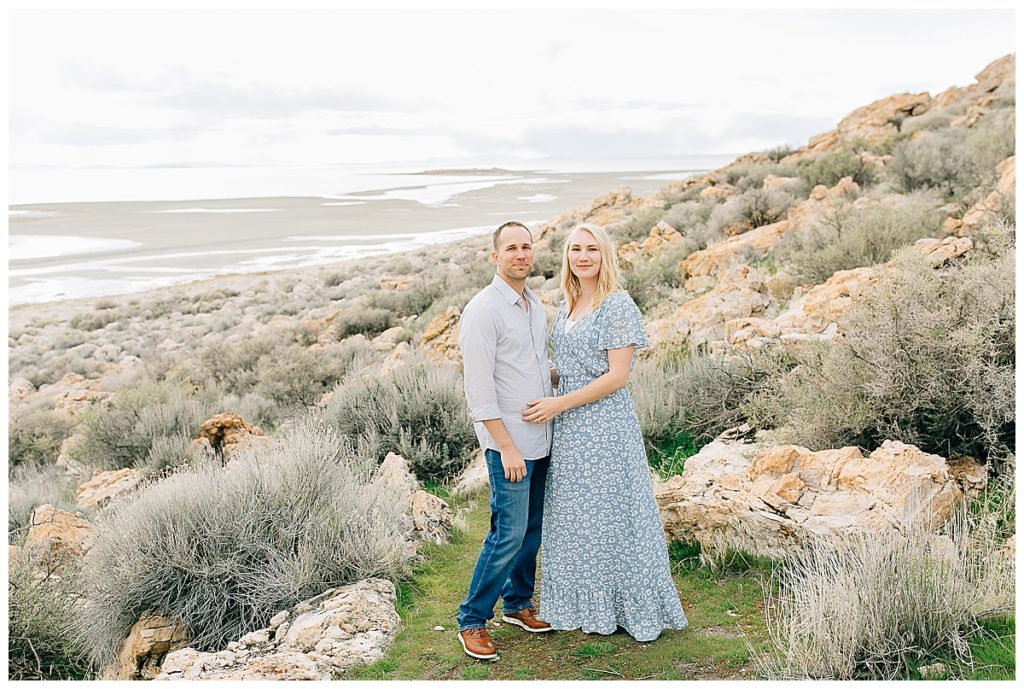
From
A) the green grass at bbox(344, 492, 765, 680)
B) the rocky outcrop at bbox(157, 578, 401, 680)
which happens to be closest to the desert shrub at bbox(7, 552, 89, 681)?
the rocky outcrop at bbox(157, 578, 401, 680)

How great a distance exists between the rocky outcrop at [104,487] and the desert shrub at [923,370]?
592 centimetres

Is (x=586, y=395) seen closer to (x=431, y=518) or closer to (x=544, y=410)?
(x=544, y=410)

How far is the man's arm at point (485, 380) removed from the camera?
11.9 feet

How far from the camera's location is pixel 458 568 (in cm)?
516

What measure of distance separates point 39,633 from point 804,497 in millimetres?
4450

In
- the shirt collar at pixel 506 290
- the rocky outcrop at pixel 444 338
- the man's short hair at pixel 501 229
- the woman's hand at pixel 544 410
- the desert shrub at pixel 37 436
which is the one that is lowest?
the desert shrub at pixel 37 436

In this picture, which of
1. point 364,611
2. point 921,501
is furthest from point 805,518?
point 364,611

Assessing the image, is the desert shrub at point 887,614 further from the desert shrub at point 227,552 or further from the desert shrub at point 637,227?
the desert shrub at point 637,227

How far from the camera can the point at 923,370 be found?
4852 millimetres

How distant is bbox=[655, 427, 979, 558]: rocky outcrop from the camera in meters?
4.30

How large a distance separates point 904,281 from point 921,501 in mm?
1790

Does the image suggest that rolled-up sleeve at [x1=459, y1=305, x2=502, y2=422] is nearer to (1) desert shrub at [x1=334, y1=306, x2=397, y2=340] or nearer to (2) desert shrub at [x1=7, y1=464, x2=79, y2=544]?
(2) desert shrub at [x1=7, y1=464, x2=79, y2=544]

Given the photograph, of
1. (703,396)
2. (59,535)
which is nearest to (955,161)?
(703,396)

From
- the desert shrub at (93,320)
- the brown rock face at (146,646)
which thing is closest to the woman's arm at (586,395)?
the brown rock face at (146,646)
